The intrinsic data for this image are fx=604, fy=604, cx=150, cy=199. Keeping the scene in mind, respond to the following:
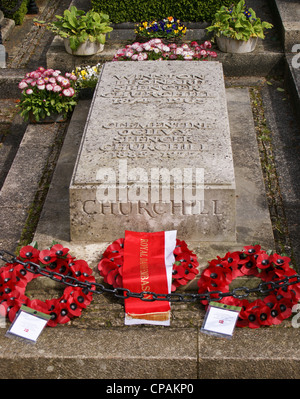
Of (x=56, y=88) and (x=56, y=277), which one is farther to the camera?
(x=56, y=88)

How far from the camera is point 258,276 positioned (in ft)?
13.0

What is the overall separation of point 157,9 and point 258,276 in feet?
15.6

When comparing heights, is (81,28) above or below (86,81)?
above

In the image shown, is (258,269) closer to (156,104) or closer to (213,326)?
(213,326)

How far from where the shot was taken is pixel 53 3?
955 cm

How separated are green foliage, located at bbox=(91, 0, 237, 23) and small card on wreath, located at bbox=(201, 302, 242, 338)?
487 centimetres

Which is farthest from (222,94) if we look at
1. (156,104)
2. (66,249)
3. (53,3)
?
(53,3)

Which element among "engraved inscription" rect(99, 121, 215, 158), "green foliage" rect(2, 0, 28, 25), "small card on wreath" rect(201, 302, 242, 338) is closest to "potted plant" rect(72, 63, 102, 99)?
"engraved inscription" rect(99, 121, 215, 158)

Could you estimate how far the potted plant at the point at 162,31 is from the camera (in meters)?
7.17

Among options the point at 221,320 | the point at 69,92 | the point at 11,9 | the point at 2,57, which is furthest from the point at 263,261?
the point at 11,9

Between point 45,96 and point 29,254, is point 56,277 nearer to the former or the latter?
point 29,254

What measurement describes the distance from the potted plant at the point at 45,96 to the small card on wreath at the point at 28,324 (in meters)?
2.75

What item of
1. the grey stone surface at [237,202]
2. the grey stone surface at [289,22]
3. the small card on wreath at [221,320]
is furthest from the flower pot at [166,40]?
the small card on wreath at [221,320]

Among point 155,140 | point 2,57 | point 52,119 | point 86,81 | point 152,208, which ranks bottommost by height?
point 2,57
